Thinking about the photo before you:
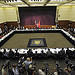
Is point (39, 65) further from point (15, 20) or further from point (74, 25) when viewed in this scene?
point (15, 20)

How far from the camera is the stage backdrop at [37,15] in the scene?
13.2m

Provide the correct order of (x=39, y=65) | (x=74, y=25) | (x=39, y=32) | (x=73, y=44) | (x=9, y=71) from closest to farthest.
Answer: (x=9, y=71), (x=39, y=65), (x=73, y=44), (x=39, y=32), (x=74, y=25)

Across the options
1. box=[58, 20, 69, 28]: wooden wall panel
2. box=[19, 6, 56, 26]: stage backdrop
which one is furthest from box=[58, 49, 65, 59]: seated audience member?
box=[19, 6, 56, 26]: stage backdrop

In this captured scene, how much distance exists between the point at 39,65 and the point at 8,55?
2099 millimetres

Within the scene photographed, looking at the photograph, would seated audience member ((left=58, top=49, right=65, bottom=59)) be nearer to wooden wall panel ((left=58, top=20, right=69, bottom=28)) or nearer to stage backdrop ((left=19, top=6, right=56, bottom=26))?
wooden wall panel ((left=58, top=20, right=69, bottom=28))

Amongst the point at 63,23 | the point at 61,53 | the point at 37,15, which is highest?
the point at 37,15

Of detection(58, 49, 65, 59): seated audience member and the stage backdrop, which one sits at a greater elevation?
the stage backdrop

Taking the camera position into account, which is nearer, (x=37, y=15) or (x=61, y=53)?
(x=61, y=53)

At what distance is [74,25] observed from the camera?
11.7 metres

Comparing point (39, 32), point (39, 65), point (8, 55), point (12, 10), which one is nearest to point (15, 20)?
point (12, 10)

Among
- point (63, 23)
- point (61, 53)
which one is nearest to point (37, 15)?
point (63, 23)

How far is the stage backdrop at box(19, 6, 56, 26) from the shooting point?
1316 centimetres

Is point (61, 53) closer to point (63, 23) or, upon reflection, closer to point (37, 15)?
point (63, 23)

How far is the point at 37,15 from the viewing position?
13695mm
